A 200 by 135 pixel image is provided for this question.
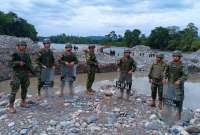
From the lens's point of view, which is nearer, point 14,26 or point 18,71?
point 18,71

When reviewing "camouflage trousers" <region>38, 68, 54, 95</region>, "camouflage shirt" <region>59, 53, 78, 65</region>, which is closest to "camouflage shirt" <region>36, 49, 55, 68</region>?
"camouflage trousers" <region>38, 68, 54, 95</region>

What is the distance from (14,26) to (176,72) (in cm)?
6507

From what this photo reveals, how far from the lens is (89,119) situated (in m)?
11.7

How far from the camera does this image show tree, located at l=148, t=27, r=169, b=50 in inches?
3839

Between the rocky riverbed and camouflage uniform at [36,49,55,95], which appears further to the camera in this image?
camouflage uniform at [36,49,55,95]

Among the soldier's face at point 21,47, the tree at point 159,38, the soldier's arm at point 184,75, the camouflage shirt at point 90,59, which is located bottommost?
the tree at point 159,38

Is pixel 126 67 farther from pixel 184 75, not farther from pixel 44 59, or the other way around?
pixel 44 59

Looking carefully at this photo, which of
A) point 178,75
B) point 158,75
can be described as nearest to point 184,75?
point 178,75

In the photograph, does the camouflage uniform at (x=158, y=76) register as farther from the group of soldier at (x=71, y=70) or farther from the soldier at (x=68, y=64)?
the soldier at (x=68, y=64)

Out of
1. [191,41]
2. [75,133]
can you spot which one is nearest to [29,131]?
[75,133]

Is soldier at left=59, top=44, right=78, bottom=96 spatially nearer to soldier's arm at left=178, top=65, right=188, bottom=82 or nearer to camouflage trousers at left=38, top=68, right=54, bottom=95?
camouflage trousers at left=38, top=68, right=54, bottom=95

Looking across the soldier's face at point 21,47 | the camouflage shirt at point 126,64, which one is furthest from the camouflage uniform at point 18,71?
the camouflage shirt at point 126,64

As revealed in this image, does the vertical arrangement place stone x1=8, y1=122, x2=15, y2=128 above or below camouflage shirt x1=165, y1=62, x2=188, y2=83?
below

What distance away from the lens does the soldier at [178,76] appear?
12.2m
